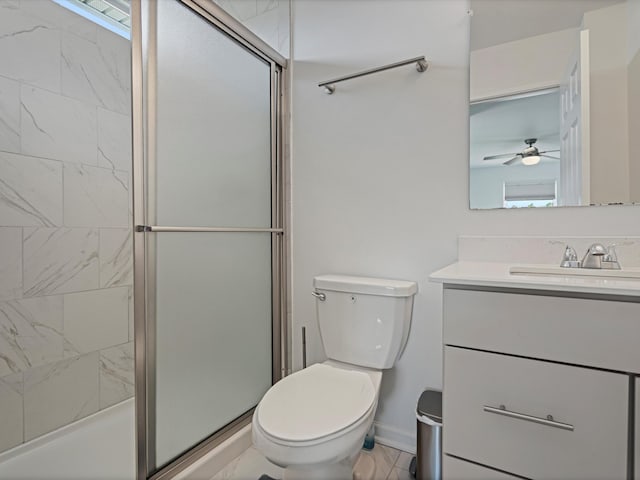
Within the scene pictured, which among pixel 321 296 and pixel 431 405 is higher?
pixel 321 296

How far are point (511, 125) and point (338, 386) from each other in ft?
3.96

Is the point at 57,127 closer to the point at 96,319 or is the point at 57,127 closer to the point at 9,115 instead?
the point at 9,115

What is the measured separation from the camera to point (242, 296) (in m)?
1.61

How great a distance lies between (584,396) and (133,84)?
156 cm

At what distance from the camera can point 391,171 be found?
1.57 metres

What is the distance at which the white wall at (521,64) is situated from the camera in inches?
49.2

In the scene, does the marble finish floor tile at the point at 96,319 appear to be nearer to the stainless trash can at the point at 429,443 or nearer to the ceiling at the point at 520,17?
the stainless trash can at the point at 429,443

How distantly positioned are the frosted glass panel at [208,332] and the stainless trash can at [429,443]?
828mm

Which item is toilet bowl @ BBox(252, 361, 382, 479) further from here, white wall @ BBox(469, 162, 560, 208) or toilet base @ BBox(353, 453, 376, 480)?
white wall @ BBox(469, 162, 560, 208)

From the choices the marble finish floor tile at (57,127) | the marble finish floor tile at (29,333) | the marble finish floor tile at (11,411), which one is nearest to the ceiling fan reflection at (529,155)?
the marble finish floor tile at (57,127)

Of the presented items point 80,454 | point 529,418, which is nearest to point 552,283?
point 529,418

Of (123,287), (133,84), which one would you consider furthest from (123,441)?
(133,84)

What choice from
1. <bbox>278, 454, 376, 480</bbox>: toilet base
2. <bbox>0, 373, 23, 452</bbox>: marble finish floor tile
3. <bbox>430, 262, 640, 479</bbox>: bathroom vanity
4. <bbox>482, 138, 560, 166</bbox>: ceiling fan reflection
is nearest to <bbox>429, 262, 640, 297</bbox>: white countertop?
<bbox>430, 262, 640, 479</bbox>: bathroom vanity

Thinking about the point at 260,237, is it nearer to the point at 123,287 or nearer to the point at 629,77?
the point at 123,287
